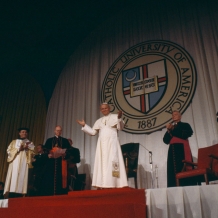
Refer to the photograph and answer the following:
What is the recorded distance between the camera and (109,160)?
A: 14.4 feet

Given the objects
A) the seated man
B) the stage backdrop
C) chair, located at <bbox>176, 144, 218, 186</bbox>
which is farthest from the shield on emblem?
chair, located at <bbox>176, 144, 218, 186</bbox>

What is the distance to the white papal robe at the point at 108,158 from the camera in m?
4.31

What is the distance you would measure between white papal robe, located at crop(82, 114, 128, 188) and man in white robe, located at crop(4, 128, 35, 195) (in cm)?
189

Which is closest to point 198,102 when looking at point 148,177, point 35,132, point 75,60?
point 148,177

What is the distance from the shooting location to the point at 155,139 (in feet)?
20.3

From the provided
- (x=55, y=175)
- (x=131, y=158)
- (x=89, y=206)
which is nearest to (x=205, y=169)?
(x=89, y=206)

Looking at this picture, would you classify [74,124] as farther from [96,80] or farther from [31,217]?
[31,217]

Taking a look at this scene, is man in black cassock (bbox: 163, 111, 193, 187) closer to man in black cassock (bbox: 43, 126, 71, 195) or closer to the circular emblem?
the circular emblem

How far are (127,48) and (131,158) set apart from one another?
9.95ft

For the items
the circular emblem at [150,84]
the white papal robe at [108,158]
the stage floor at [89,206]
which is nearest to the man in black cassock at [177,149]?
the white papal robe at [108,158]

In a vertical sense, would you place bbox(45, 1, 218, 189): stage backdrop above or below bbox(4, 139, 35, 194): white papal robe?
above

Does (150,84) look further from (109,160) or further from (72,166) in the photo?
(109,160)

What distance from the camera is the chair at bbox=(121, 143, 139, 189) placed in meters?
5.63

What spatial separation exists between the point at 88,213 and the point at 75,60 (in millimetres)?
5905
